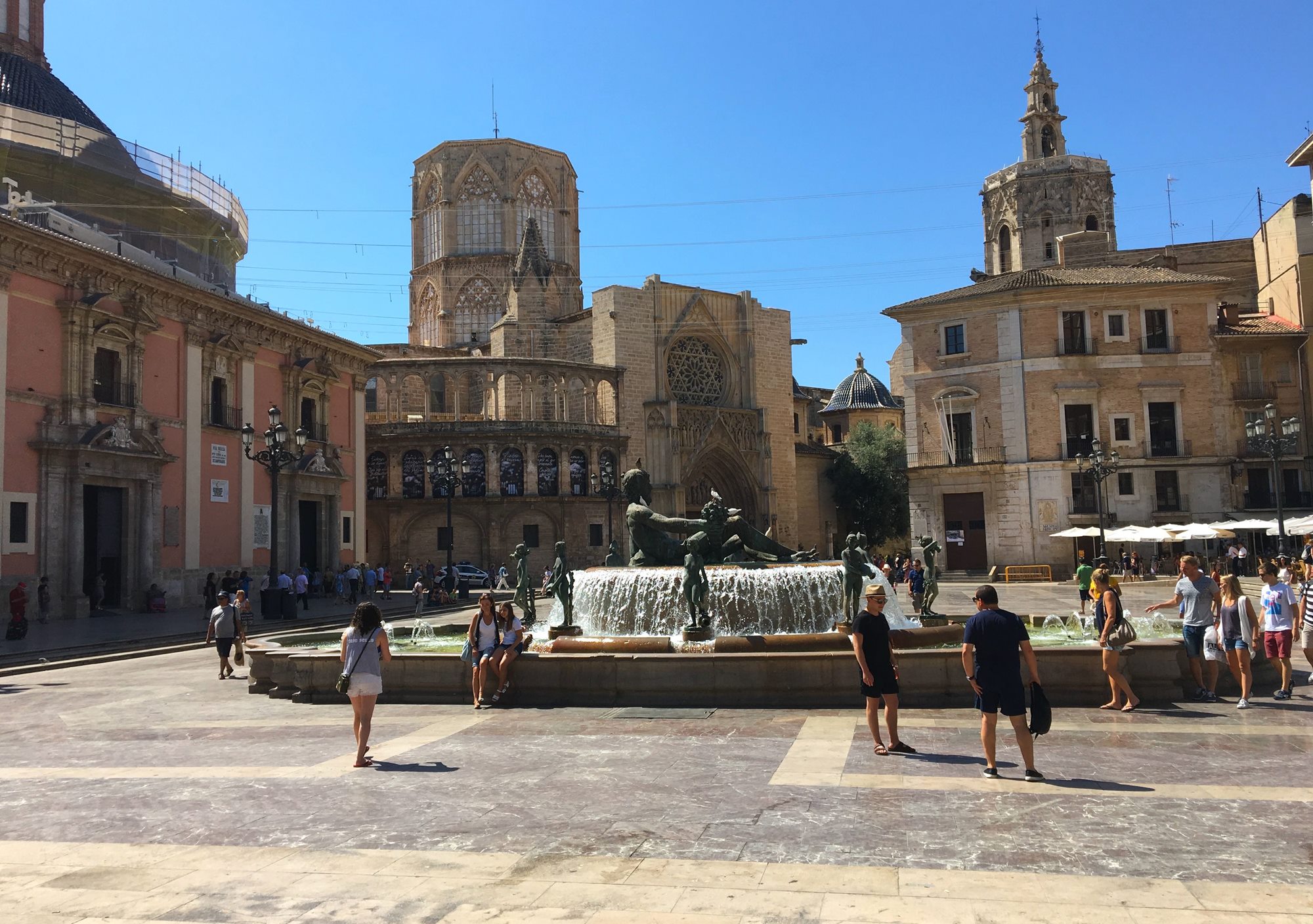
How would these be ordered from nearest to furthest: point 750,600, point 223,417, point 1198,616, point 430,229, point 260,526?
point 1198,616
point 750,600
point 223,417
point 260,526
point 430,229

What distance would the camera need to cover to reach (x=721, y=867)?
5402mm

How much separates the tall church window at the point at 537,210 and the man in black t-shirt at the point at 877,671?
57.1 m

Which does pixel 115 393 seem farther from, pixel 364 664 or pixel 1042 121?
pixel 1042 121

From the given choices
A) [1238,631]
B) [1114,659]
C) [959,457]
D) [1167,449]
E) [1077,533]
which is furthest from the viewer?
[959,457]

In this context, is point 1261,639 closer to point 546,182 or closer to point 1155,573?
point 1155,573

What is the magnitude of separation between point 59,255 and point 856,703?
22883 mm

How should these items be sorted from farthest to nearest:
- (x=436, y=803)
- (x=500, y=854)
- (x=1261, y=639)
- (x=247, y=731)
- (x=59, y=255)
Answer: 1. (x=59, y=255)
2. (x=1261, y=639)
3. (x=247, y=731)
4. (x=436, y=803)
5. (x=500, y=854)

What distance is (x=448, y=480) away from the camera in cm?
3266

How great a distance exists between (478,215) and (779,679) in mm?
56694

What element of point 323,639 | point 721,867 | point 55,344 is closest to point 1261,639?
point 721,867

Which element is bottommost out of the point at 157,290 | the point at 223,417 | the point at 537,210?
the point at 223,417

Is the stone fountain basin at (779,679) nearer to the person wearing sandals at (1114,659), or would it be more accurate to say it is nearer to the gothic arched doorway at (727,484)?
the person wearing sandals at (1114,659)

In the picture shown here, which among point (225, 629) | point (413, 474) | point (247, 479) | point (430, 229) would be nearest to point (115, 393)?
point (247, 479)

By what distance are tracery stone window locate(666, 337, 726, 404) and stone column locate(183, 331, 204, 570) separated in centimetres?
2795
